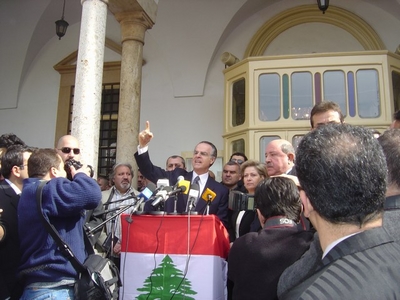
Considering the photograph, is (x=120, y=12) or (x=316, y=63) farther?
(x=316, y=63)

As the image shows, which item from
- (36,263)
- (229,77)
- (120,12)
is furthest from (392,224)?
(229,77)

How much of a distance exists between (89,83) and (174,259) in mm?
3524

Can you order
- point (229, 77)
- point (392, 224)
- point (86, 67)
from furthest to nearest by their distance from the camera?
point (229, 77) < point (86, 67) < point (392, 224)

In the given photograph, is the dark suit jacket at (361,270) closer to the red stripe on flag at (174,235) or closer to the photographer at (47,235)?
the photographer at (47,235)

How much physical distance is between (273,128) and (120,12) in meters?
3.74

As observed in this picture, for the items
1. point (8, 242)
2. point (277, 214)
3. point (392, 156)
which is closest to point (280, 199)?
point (277, 214)

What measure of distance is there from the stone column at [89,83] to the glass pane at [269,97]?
3816mm

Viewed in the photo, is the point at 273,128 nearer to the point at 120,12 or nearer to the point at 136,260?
the point at 120,12

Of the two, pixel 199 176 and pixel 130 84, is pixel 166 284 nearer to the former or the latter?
pixel 199 176

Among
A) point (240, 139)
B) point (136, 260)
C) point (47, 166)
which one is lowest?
point (136, 260)

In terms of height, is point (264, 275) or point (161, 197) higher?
point (161, 197)

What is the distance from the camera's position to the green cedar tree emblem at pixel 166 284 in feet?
9.25

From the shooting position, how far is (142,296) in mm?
2867

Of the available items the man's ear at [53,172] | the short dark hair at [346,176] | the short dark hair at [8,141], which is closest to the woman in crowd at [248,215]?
the man's ear at [53,172]
